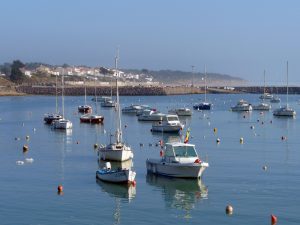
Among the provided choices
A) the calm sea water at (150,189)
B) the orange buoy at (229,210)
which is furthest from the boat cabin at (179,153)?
the orange buoy at (229,210)

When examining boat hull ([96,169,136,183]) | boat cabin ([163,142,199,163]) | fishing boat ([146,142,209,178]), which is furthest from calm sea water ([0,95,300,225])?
boat cabin ([163,142,199,163])

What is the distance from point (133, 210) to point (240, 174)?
1086 centimetres

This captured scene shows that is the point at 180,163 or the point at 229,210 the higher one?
the point at 180,163

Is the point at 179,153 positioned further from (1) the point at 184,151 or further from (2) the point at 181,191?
(2) the point at 181,191

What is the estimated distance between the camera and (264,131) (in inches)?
2749

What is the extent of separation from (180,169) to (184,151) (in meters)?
1.13

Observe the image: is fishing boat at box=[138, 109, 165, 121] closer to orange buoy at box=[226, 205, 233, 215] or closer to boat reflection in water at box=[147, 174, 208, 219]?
boat reflection in water at box=[147, 174, 208, 219]

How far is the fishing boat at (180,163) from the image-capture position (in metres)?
35.0

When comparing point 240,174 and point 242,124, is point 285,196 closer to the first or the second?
point 240,174

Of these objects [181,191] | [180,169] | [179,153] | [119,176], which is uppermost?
[179,153]

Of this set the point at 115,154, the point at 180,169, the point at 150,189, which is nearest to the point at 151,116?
the point at 115,154

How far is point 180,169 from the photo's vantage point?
3528 cm

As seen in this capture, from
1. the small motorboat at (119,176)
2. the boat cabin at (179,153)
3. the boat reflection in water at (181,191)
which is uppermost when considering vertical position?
the boat cabin at (179,153)

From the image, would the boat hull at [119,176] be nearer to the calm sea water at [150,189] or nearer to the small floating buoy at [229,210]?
the calm sea water at [150,189]
